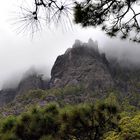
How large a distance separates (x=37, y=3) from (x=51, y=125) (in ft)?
54.7

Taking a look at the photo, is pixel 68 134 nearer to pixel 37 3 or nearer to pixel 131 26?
pixel 131 26

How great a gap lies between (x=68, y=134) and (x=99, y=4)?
14928 mm

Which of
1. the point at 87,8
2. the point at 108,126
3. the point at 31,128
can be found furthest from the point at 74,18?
the point at 108,126

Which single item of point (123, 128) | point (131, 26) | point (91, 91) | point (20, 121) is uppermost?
point (131, 26)

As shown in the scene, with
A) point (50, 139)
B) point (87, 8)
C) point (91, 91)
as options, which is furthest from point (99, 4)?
point (91, 91)

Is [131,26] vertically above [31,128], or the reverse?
[131,26]

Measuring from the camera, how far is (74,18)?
8508mm

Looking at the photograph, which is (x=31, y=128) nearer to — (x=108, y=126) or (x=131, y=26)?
(x=108, y=126)

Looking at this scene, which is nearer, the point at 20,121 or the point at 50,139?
the point at 50,139

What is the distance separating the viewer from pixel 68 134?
75.3 feet

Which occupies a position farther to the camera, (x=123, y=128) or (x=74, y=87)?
(x=74, y=87)

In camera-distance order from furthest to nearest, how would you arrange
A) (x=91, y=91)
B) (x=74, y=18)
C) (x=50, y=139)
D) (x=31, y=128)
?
(x=91, y=91)
(x=31, y=128)
(x=50, y=139)
(x=74, y=18)

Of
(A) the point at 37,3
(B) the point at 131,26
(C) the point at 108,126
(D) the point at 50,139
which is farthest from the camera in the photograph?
(C) the point at 108,126

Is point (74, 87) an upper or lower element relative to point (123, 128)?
lower
